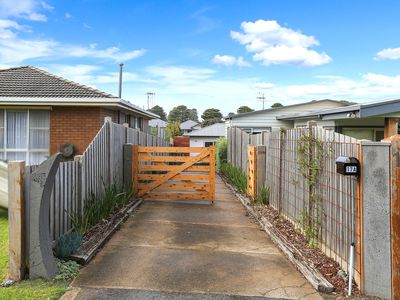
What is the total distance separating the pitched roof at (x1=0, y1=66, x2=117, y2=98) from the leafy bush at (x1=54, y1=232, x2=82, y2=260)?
7583 millimetres

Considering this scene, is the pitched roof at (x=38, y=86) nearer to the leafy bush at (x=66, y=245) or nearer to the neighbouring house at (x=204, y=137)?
the leafy bush at (x=66, y=245)

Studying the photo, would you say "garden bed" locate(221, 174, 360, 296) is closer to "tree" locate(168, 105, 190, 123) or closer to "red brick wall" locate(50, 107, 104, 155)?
"red brick wall" locate(50, 107, 104, 155)

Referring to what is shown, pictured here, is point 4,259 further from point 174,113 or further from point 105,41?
point 174,113

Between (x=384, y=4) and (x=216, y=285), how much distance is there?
13.3 metres

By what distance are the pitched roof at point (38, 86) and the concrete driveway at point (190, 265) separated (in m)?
5.87

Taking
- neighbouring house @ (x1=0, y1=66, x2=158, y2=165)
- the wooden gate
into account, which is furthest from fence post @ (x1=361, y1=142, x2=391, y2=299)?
neighbouring house @ (x1=0, y1=66, x2=158, y2=165)

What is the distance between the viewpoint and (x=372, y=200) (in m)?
4.40

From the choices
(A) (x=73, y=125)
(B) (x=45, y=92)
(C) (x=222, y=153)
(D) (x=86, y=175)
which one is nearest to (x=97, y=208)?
(D) (x=86, y=175)

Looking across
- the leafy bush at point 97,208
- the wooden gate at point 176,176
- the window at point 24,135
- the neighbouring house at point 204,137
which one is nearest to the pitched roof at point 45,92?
the window at point 24,135

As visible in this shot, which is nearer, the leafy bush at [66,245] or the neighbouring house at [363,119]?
the leafy bush at [66,245]

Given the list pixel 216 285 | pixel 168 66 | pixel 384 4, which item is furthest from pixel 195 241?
pixel 168 66

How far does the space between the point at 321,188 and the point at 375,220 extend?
1665mm

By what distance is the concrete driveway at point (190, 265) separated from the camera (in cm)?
462

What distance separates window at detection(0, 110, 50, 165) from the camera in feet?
41.1
